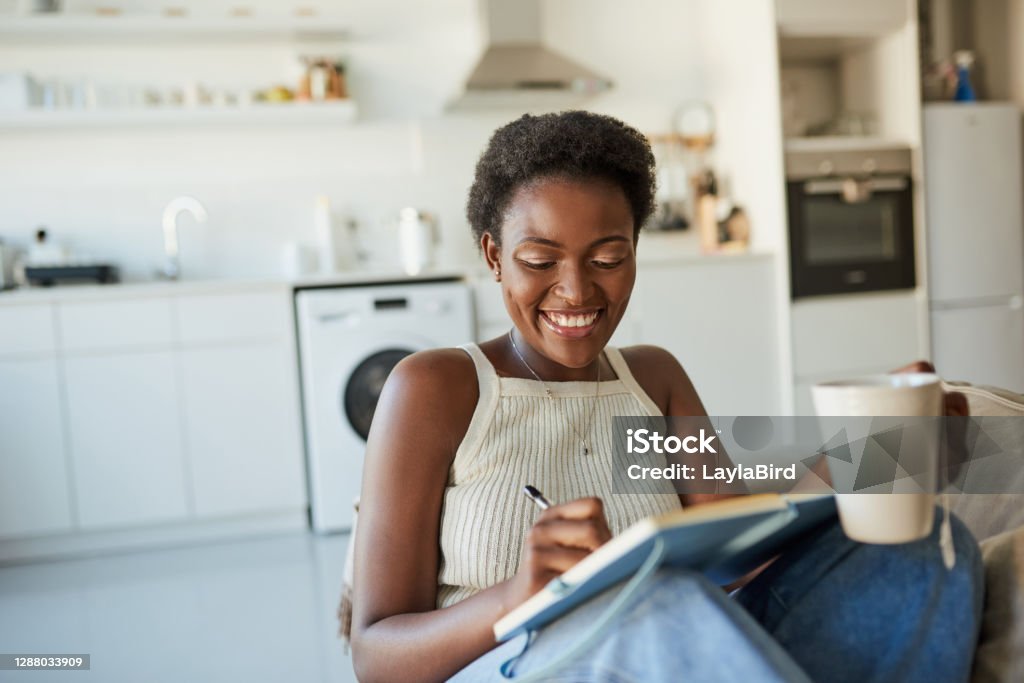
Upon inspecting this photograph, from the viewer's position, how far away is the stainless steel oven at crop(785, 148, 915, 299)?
3.82 meters

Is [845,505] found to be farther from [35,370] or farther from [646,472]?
[35,370]

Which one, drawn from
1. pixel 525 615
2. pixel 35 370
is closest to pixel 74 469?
pixel 35 370

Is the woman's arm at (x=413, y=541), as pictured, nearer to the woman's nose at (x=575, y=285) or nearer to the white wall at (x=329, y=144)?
the woman's nose at (x=575, y=285)

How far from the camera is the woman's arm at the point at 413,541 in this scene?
91 cm

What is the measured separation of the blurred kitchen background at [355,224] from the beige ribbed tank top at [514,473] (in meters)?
1.91

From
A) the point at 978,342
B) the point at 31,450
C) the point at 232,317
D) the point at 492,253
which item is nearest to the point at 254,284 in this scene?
the point at 232,317

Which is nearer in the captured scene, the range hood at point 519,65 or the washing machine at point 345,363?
the washing machine at point 345,363

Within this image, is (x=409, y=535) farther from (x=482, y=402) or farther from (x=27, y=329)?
(x=27, y=329)

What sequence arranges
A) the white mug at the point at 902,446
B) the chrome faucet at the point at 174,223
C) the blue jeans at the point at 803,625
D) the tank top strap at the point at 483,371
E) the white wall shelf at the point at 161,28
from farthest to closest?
the chrome faucet at the point at 174,223, the white wall shelf at the point at 161,28, the tank top strap at the point at 483,371, the blue jeans at the point at 803,625, the white mug at the point at 902,446

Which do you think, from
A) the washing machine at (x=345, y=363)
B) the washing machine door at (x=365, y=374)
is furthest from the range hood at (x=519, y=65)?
the washing machine door at (x=365, y=374)

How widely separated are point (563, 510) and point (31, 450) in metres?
3.07

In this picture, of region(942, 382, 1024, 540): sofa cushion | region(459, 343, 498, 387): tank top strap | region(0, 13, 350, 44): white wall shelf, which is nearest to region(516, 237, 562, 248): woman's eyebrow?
region(459, 343, 498, 387): tank top strap

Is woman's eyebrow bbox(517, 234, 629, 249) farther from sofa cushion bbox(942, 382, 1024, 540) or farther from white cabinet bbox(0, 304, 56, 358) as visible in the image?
white cabinet bbox(0, 304, 56, 358)

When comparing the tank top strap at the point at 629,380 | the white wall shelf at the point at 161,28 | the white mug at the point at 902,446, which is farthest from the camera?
the white wall shelf at the point at 161,28
